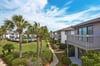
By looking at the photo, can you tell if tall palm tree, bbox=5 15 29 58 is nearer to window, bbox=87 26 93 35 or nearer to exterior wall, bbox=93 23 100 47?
window, bbox=87 26 93 35

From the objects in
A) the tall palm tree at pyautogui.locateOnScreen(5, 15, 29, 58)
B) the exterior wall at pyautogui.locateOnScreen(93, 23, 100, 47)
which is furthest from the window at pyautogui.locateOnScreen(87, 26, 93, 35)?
the tall palm tree at pyautogui.locateOnScreen(5, 15, 29, 58)

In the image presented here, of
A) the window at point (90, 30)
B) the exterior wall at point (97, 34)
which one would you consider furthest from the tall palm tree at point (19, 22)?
the exterior wall at point (97, 34)

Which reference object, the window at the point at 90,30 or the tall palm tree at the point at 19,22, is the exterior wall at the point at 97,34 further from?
the tall palm tree at the point at 19,22

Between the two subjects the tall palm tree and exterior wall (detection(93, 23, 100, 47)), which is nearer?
exterior wall (detection(93, 23, 100, 47))

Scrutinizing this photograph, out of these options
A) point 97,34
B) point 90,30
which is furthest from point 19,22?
point 97,34

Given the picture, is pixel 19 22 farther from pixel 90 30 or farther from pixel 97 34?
pixel 97 34

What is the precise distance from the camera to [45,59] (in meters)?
23.4

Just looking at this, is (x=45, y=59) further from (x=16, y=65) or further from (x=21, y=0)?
(x=21, y=0)

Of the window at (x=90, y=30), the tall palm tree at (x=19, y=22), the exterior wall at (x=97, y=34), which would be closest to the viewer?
the exterior wall at (x=97, y=34)

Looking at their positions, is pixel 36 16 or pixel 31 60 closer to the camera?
pixel 31 60

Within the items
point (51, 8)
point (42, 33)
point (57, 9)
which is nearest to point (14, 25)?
point (42, 33)

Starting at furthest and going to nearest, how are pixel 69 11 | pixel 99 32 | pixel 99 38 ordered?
1. pixel 69 11
2. pixel 99 32
3. pixel 99 38

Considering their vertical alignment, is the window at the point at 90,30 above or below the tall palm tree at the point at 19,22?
below

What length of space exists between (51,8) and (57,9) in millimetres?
2365
